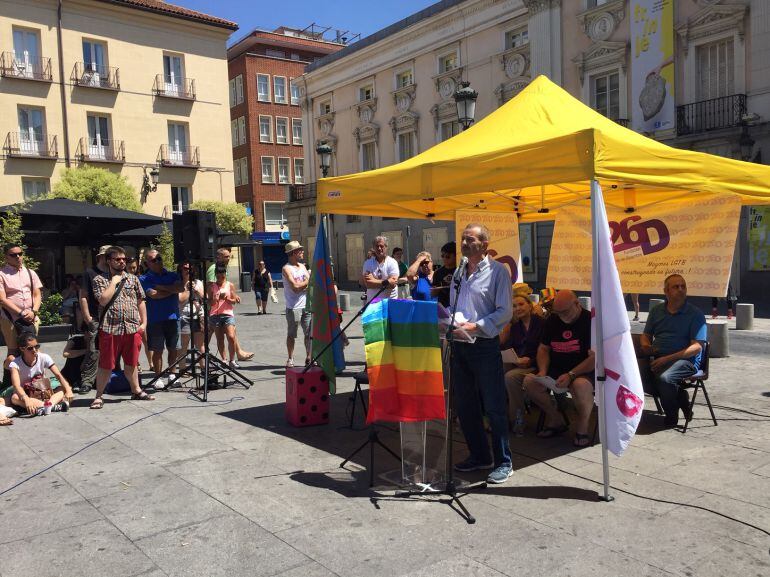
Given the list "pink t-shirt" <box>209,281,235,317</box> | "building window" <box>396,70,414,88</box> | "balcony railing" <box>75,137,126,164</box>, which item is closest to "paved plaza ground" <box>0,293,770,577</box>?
"pink t-shirt" <box>209,281,235,317</box>

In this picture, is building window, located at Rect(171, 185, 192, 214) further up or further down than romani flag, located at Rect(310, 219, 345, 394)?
further up

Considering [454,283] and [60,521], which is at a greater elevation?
[454,283]

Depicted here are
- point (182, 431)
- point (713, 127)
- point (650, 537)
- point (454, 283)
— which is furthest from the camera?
point (713, 127)

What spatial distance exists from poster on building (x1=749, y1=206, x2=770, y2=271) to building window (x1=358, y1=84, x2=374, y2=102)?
21546mm

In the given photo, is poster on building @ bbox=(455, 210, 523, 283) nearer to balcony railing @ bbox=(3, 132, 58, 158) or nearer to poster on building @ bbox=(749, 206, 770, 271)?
poster on building @ bbox=(749, 206, 770, 271)

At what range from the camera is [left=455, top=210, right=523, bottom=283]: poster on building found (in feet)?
29.2

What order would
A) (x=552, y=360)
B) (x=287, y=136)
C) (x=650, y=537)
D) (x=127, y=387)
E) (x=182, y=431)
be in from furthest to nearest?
1. (x=287, y=136)
2. (x=127, y=387)
3. (x=182, y=431)
4. (x=552, y=360)
5. (x=650, y=537)

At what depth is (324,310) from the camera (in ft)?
23.0

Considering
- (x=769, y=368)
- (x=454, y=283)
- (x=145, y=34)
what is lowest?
(x=769, y=368)

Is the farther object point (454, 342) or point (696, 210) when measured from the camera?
point (696, 210)

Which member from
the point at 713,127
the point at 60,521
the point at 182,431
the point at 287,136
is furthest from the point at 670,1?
the point at 287,136

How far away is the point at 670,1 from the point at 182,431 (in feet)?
71.3

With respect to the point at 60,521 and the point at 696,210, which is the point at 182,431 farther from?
the point at 696,210

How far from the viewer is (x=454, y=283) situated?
4.77 metres
